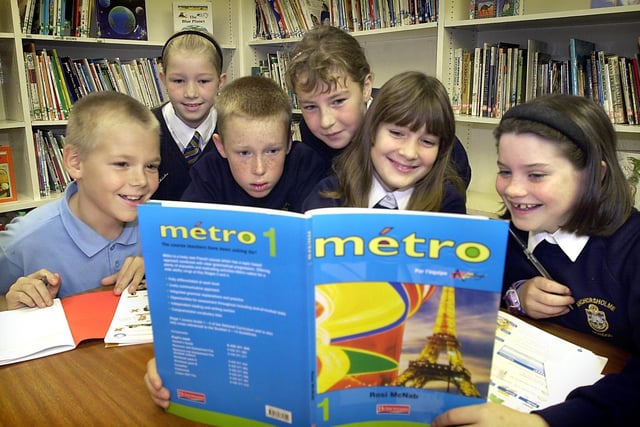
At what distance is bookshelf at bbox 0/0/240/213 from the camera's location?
8.20ft

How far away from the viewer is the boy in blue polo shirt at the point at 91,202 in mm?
1311

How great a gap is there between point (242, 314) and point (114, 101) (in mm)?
961

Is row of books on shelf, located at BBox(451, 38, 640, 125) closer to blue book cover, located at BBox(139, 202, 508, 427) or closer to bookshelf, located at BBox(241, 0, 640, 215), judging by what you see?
bookshelf, located at BBox(241, 0, 640, 215)

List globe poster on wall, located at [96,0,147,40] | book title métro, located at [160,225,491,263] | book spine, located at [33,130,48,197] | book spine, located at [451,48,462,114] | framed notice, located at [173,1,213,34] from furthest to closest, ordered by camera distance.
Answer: framed notice, located at [173,1,213,34]
globe poster on wall, located at [96,0,147,40]
book spine, located at [33,130,48,197]
book spine, located at [451,48,462,114]
book title métro, located at [160,225,491,263]

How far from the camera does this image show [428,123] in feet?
4.19

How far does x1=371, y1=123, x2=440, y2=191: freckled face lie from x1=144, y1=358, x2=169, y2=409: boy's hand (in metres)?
0.79

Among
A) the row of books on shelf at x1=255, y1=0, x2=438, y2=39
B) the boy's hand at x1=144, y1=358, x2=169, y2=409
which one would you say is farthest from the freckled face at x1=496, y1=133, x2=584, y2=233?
the row of books on shelf at x1=255, y1=0, x2=438, y2=39

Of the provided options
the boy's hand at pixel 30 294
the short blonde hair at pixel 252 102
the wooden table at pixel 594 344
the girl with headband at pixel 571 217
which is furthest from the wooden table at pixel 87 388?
the short blonde hair at pixel 252 102

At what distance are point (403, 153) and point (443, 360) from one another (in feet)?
2.35

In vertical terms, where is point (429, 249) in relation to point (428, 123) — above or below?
below

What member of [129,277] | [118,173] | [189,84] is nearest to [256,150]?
[118,173]

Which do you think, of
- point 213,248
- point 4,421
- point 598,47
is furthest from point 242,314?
point 598,47

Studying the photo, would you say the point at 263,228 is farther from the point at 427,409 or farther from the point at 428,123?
the point at 428,123

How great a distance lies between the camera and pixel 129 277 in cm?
119
